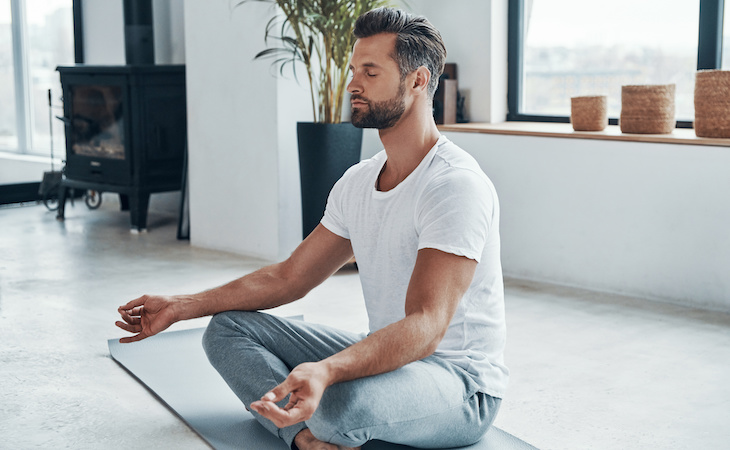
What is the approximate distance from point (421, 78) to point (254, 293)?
66 cm

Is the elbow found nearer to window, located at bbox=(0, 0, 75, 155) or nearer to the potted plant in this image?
the potted plant

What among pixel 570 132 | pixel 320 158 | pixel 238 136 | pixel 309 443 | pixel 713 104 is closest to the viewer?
pixel 309 443

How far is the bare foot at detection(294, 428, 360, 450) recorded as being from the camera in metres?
1.84

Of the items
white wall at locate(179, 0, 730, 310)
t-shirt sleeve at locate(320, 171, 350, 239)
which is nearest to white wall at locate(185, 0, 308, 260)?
white wall at locate(179, 0, 730, 310)

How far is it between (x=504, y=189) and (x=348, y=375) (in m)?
2.64

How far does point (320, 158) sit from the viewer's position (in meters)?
4.02

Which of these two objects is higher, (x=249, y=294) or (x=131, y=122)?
(x=131, y=122)

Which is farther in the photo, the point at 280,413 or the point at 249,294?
the point at 249,294

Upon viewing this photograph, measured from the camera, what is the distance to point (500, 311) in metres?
1.97

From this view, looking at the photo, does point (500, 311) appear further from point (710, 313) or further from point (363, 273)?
point (710, 313)

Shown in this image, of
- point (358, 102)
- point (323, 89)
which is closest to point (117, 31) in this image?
point (323, 89)

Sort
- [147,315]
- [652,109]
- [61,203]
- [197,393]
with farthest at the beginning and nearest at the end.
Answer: [61,203], [652,109], [197,393], [147,315]

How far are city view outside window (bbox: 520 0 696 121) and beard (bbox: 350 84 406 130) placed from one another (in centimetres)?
247

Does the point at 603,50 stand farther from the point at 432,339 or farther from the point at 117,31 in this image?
the point at 117,31
